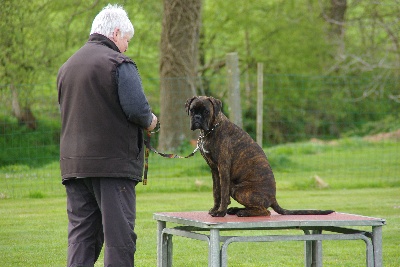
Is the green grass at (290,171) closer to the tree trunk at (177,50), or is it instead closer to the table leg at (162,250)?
the tree trunk at (177,50)

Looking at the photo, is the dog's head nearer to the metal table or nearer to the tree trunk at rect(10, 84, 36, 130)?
the metal table

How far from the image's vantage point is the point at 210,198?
39.7 feet

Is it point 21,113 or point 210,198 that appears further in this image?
point 21,113

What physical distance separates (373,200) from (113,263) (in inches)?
302

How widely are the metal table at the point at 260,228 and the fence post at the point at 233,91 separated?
6.59 meters

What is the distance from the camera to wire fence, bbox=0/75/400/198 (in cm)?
1295

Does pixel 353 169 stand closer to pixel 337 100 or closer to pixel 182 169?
pixel 182 169

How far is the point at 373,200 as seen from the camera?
11945 millimetres

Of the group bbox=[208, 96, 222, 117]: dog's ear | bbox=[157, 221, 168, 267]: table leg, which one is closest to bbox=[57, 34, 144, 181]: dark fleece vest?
bbox=[208, 96, 222, 117]: dog's ear

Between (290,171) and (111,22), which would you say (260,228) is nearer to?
(111,22)

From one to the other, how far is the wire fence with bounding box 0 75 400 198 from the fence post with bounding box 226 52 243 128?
1.44m

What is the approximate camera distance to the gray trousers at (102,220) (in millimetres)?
4969

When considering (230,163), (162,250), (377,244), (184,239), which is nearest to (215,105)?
(230,163)

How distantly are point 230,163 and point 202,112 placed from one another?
44cm
